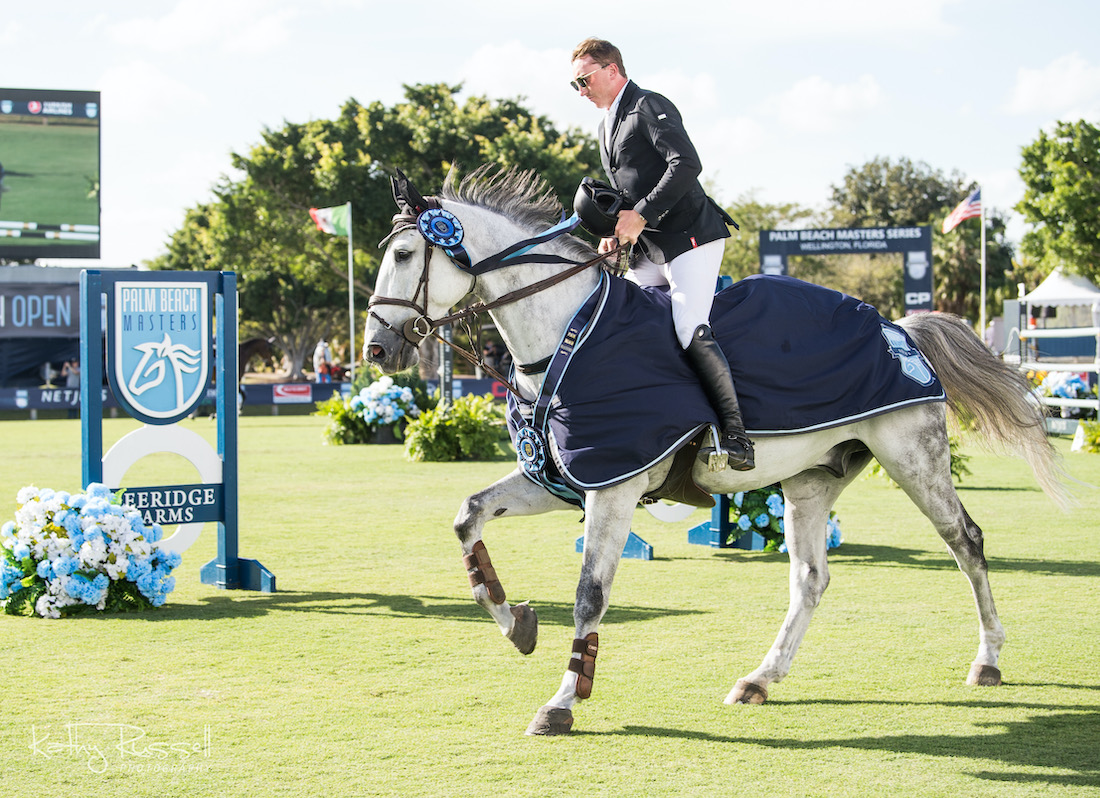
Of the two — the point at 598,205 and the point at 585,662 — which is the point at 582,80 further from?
the point at 585,662

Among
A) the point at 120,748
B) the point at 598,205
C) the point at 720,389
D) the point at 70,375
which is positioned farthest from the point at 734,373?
the point at 70,375

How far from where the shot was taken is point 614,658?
5332mm

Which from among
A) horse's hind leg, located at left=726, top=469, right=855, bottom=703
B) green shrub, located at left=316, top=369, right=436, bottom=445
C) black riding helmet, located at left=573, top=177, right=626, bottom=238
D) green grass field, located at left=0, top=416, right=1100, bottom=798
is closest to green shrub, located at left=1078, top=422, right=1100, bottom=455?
green grass field, located at left=0, top=416, right=1100, bottom=798

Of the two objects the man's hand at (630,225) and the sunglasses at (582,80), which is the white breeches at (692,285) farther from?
the sunglasses at (582,80)

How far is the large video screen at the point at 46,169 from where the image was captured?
32.8 m

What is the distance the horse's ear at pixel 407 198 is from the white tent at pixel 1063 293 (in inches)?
706

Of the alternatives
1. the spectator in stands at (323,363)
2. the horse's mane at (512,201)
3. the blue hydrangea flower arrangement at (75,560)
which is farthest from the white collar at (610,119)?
the spectator in stands at (323,363)

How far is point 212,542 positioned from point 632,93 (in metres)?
6.23

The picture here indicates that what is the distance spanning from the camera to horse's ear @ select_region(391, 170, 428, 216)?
429cm

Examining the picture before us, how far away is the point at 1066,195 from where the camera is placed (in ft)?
90.1

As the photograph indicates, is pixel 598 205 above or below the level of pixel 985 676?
above

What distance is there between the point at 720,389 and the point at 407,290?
1308mm

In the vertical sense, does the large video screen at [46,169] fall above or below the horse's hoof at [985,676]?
above

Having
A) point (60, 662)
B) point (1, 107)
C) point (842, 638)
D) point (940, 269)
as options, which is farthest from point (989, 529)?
point (940, 269)
